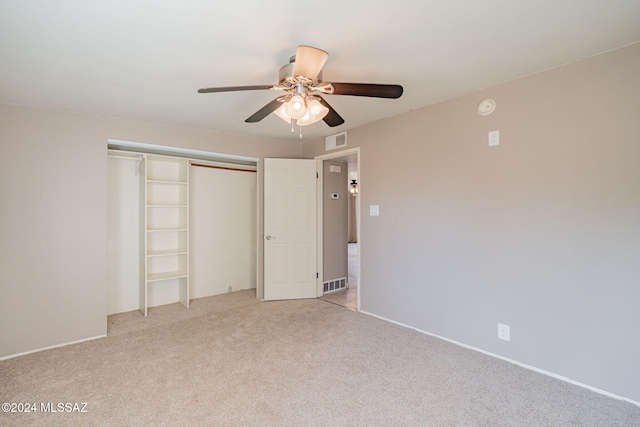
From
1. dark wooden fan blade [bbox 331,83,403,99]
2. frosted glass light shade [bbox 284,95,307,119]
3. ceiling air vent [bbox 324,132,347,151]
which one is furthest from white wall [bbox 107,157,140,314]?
dark wooden fan blade [bbox 331,83,403,99]

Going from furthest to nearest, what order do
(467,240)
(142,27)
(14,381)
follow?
(467,240) → (14,381) → (142,27)

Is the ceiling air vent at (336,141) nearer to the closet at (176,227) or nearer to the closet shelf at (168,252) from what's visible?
the closet at (176,227)

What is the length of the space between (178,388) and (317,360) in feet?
3.57

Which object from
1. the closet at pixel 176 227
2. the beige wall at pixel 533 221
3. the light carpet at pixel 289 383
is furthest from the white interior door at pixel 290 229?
the beige wall at pixel 533 221

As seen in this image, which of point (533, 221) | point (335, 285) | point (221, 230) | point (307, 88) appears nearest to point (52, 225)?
point (221, 230)

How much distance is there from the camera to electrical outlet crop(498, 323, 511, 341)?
8.34 feet

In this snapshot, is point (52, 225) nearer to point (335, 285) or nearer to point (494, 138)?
point (335, 285)

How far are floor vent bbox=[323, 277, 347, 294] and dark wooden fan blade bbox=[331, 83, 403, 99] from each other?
340 centimetres

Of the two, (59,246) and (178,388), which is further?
(59,246)

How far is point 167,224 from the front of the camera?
4266mm

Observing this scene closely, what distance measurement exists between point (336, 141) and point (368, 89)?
2.23m

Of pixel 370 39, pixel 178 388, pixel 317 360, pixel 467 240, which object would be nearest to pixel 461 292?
pixel 467 240

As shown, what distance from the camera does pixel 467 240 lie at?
282 centimetres

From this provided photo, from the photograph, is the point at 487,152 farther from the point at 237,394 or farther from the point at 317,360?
the point at 237,394
